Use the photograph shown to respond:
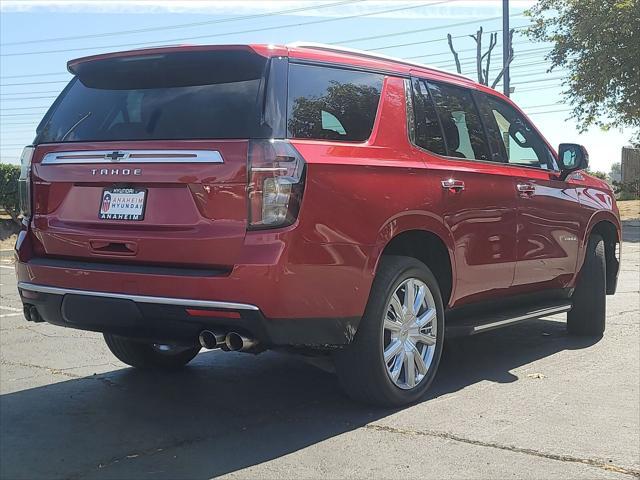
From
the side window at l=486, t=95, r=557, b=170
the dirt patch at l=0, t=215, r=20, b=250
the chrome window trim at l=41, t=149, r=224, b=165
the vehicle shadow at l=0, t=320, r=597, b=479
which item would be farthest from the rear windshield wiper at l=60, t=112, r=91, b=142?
the dirt patch at l=0, t=215, r=20, b=250

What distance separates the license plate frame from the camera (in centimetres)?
379

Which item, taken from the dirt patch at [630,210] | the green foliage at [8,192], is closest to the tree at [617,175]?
the dirt patch at [630,210]

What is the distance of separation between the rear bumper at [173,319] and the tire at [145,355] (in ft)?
3.64

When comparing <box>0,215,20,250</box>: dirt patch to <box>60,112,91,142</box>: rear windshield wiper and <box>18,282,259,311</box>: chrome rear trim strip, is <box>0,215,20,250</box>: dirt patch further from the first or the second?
<box>18,282,259,311</box>: chrome rear trim strip

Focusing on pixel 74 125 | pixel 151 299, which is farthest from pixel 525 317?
pixel 74 125

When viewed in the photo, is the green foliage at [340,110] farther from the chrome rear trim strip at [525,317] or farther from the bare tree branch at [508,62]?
the bare tree branch at [508,62]

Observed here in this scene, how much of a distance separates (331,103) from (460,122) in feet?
4.64

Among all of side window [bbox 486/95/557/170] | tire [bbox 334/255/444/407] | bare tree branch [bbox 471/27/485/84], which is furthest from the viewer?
bare tree branch [bbox 471/27/485/84]

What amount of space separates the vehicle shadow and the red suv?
0.37m

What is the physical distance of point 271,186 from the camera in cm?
358

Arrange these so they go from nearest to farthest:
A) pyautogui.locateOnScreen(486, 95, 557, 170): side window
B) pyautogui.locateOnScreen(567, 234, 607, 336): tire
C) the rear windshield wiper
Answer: the rear windshield wiper, pyautogui.locateOnScreen(486, 95, 557, 170): side window, pyautogui.locateOnScreen(567, 234, 607, 336): tire

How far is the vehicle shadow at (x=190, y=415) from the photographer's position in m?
3.47

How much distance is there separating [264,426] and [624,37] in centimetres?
2399

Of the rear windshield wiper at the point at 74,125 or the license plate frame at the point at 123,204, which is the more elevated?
the rear windshield wiper at the point at 74,125
